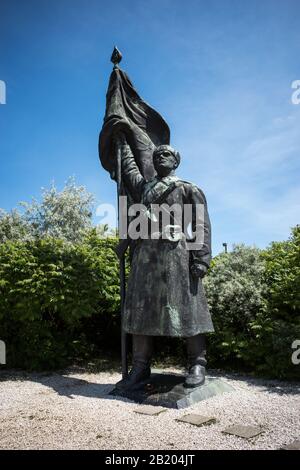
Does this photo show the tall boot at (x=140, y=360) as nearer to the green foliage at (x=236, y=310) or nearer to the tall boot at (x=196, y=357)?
the tall boot at (x=196, y=357)

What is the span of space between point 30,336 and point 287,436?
5.32 metres

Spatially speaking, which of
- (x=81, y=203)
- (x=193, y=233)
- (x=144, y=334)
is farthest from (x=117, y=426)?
(x=81, y=203)

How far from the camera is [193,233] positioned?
5.83m

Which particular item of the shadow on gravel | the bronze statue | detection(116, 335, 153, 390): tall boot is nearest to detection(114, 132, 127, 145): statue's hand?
the bronze statue

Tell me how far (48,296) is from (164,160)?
329cm

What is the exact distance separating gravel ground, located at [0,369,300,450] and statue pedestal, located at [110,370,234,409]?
0.11m

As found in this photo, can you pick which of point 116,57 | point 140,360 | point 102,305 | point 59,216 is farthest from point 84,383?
point 59,216

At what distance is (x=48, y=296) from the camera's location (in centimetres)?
734

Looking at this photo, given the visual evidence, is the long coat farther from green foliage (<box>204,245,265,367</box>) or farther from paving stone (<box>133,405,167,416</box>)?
green foliage (<box>204,245,265,367</box>)

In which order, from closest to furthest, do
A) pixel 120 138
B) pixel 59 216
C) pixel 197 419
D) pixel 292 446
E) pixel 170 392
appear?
pixel 292 446
pixel 197 419
pixel 170 392
pixel 120 138
pixel 59 216

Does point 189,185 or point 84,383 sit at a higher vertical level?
point 189,185

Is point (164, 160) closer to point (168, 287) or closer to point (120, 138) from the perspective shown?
point (120, 138)

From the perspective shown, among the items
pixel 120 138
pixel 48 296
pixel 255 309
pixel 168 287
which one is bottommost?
pixel 255 309
